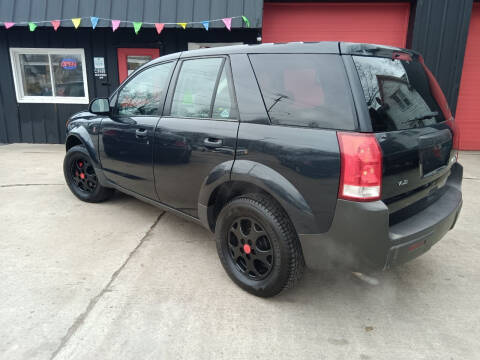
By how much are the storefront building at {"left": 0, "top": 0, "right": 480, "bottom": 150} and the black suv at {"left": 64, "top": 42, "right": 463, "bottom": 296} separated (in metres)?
4.67

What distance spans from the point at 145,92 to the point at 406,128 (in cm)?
247

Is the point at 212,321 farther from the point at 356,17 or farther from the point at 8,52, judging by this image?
the point at 8,52

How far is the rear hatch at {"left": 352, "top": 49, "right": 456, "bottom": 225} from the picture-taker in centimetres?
201

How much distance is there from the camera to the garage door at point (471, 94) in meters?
7.52

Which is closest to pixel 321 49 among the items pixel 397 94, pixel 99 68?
pixel 397 94

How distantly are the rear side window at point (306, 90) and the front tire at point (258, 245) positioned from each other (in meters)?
0.61

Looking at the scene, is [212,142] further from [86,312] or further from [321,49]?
[86,312]

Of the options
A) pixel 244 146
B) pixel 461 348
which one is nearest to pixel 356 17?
pixel 244 146

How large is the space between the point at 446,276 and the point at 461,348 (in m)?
0.93

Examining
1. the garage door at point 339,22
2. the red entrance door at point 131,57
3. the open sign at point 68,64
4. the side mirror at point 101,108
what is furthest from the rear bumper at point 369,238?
the open sign at point 68,64

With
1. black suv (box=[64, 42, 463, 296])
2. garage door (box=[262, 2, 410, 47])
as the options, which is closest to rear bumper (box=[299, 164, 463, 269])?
black suv (box=[64, 42, 463, 296])

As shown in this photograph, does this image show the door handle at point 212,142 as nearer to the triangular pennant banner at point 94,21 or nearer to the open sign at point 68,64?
the triangular pennant banner at point 94,21

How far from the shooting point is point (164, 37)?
7.82 m

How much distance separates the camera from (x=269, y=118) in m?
2.33
